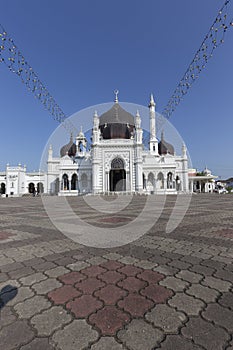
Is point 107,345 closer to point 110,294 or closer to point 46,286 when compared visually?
point 110,294

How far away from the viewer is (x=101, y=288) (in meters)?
2.37

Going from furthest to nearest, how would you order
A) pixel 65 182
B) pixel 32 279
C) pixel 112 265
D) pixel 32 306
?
pixel 65 182
pixel 112 265
pixel 32 279
pixel 32 306

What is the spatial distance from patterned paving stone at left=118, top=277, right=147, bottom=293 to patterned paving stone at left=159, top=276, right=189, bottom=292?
0.23 m

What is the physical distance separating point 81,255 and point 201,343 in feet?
7.75

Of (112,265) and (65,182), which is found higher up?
(65,182)

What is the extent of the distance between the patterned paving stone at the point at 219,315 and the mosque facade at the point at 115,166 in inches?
1443

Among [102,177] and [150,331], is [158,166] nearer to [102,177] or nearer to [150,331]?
[102,177]

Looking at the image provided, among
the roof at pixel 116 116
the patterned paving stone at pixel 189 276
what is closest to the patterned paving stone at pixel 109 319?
the patterned paving stone at pixel 189 276

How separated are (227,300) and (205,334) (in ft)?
2.10

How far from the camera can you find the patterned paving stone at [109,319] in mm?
1670

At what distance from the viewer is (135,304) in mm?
2037

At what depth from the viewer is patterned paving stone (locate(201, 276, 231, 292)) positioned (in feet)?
7.62

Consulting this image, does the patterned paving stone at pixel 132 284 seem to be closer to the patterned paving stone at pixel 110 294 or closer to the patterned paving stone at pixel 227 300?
the patterned paving stone at pixel 110 294

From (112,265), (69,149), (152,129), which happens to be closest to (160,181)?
(152,129)
